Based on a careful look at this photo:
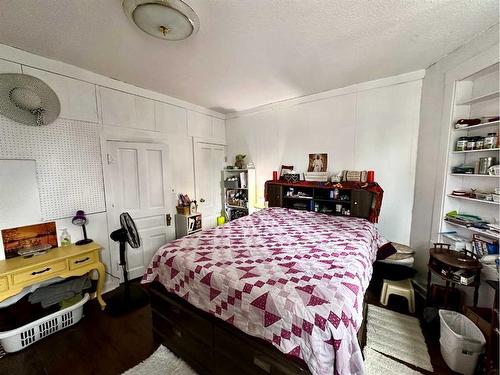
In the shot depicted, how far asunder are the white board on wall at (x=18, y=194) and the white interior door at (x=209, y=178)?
2.12 meters

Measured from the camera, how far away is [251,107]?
4004 millimetres

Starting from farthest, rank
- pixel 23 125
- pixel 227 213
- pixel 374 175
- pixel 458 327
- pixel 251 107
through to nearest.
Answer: pixel 227 213, pixel 251 107, pixel 374 175, pixel 23 125, pixel 458 327

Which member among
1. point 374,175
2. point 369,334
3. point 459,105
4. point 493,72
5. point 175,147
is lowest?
point 369,334

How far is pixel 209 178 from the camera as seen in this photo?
13.7 feet

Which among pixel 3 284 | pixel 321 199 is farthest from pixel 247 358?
pixel 321 199

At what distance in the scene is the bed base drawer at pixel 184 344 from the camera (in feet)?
4.87

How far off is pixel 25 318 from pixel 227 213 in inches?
122

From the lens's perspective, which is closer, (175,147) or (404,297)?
(404,297)

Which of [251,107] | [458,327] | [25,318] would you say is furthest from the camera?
[251,107]

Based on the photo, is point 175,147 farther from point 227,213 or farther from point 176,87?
point 227,213

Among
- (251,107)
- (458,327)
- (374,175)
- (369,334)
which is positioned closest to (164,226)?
(251,107)

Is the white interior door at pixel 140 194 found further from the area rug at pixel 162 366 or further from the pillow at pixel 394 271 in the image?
the pillow at pixel 394 271

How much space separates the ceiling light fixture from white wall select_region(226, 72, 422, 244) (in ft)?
7.33

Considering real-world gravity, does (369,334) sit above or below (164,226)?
below
